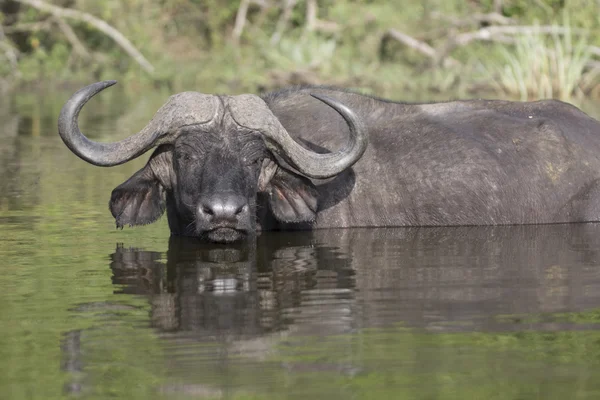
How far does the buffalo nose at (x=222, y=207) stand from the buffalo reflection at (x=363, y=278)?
10.5 inches

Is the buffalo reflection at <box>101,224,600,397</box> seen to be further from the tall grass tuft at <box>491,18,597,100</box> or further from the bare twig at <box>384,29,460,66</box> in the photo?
the bare twig at <box>384,29,460,66</box>

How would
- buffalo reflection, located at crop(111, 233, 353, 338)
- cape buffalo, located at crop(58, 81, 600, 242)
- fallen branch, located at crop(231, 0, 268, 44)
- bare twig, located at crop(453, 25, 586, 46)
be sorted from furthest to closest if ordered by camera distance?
1. fallen branch, located at crop(231, 0, 268, 44)
2. bare twig, located at crop(453, 25, 586, 46)
3. cape buffalo, located at crop(58, 81, 600, 242)
4. buffalo reflection, located at crop(111, 233, 353, 338)

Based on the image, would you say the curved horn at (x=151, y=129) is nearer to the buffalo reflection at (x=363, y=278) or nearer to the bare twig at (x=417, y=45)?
the buffalo reflection at (x=363, y=278)

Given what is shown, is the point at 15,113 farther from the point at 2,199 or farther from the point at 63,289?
the point at 63,289

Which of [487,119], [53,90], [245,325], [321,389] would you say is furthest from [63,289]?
[53,90]

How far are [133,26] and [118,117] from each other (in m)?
8.29

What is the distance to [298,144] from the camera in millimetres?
7648

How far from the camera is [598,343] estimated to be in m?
4.83

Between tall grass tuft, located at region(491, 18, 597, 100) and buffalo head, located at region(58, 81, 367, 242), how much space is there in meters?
12.4

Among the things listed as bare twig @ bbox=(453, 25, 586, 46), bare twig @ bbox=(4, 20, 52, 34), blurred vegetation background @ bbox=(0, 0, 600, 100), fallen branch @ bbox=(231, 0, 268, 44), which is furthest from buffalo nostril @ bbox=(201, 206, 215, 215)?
fallen branch @ bbox=(231, 0, 268, 44)

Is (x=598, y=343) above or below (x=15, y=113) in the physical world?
below

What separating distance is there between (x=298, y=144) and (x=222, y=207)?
97cm

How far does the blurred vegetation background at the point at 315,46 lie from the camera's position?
2136cm

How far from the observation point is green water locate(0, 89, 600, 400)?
4.31m
